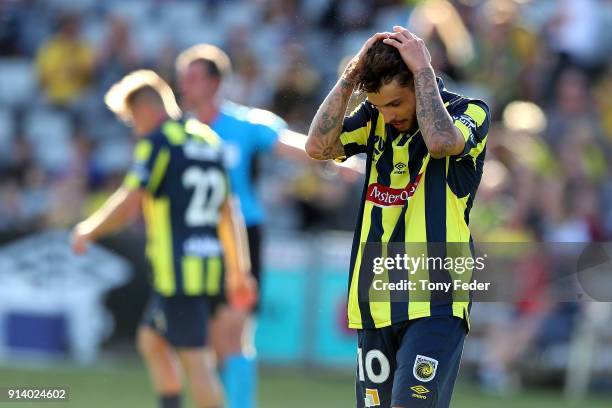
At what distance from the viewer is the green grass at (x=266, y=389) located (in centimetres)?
1006

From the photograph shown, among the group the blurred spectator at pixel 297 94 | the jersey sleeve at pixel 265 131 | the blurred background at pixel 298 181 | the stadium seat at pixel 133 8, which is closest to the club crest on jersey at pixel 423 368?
the jersey sleeve at pixel 265 131

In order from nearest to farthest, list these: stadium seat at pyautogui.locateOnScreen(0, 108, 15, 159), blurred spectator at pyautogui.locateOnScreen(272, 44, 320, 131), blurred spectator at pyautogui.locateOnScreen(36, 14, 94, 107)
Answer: blurred spectator at pyautogui.locateOnScreen(272, 44, 320, 131) < stadium seat at pyautogui.locateOnScreen(0, 108, 15, 159) < blurred spectator at pyautogui.locateOnScreen(36, 14, 94, 107)

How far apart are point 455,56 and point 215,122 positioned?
5264mm

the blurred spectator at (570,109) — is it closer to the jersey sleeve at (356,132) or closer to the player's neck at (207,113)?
the player's neck at (207,113)

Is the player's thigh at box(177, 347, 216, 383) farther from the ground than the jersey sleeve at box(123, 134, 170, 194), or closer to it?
closer to it

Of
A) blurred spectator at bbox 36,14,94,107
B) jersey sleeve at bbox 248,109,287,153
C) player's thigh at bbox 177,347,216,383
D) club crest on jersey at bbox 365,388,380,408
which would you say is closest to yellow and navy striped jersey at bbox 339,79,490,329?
club crest on jersey at bbox 365,388,380,408

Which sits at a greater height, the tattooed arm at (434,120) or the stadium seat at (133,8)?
the stadium seat at (133,8)

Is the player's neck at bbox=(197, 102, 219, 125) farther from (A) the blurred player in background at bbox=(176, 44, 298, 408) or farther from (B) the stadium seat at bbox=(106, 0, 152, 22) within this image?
(B) the stadium seat at bbox=(106, 0, 152, 22)

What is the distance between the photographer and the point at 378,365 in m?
5.09

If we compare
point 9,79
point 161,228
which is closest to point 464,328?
point 161,228

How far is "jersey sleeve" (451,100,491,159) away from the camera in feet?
16.1

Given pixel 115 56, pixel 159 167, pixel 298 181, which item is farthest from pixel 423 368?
pixel 115 56

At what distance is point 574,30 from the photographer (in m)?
14.0

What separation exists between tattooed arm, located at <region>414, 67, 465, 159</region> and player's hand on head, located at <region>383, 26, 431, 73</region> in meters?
0.03
